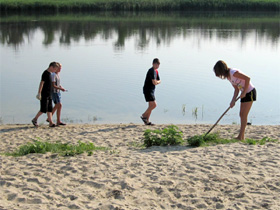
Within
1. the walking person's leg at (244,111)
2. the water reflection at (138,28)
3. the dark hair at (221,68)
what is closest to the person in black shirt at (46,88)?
the dark hair at (221,68)

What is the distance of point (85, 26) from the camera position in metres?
37.2

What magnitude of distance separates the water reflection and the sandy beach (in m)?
19.5

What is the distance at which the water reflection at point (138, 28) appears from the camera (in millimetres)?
30812

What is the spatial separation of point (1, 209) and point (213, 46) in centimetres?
2335

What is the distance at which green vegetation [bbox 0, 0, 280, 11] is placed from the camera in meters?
49.4

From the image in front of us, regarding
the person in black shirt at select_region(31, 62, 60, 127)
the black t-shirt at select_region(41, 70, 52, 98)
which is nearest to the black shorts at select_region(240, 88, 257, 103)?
the person in black shirt at select_region(31, 62, 60, 127)

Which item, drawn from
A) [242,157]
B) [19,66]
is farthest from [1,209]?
[19,66]

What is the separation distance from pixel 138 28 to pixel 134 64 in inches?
601

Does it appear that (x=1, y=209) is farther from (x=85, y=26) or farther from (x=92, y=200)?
(x=85, y=26)

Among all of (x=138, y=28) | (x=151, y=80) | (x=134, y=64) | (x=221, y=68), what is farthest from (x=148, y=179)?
(x=138, y=28)

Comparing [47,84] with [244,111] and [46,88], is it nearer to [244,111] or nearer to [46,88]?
[46,88]

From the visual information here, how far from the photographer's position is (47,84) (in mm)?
10766

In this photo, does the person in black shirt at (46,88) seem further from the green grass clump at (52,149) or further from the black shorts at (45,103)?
the green grass clump at (52,149)

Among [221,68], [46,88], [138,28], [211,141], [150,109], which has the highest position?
[138,28]
